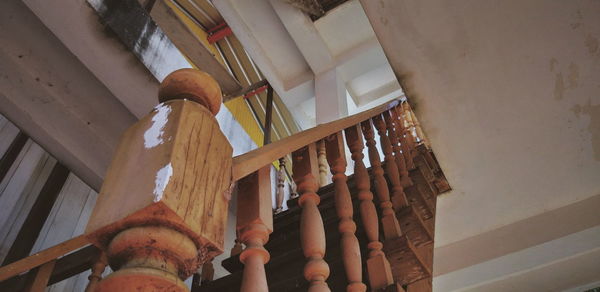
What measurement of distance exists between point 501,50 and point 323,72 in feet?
14.9

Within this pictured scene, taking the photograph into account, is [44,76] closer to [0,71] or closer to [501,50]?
[0,71]

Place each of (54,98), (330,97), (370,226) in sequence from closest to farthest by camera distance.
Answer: (370,226) → (54,98) → (330,97)

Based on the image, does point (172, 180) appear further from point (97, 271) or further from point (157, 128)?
point (97, 271)

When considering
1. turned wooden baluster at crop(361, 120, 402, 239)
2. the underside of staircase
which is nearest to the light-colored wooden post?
the underside of staircase

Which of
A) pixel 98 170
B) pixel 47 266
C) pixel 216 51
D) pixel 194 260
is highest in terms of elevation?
pixel 216 51

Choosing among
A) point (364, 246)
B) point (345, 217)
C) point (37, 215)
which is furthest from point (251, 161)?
point (37, 215)

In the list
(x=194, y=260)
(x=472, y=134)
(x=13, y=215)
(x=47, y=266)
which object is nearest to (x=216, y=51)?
(x=13, y=215)

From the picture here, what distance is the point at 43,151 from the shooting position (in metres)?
3.95

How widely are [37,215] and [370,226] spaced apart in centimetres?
302

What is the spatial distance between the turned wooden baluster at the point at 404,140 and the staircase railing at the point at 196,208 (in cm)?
114

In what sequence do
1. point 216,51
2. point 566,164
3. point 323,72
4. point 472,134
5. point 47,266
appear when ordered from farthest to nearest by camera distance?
point 216,51 < point 323,72 < point 566,164 < point 472,134 < point 47,266

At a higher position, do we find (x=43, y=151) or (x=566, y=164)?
(x=43, y=151)

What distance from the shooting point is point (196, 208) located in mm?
836

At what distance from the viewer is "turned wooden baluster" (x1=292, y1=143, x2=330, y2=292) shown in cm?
134
